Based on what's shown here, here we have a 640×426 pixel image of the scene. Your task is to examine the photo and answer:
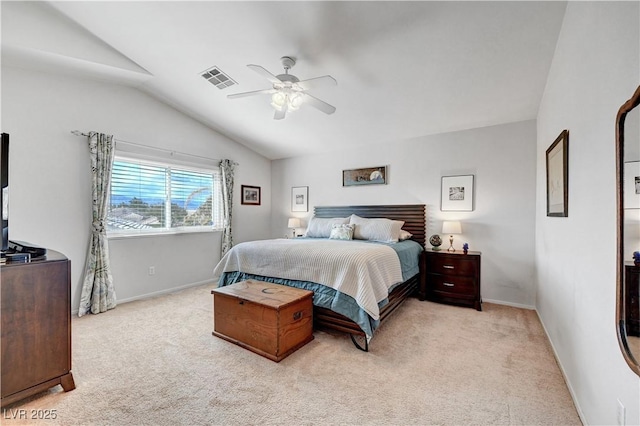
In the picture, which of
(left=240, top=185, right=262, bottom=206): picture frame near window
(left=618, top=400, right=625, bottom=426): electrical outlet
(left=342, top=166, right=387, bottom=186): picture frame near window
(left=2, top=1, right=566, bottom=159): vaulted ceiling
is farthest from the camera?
(left=240, top=185, right=262, bottom=206): picture frame near window

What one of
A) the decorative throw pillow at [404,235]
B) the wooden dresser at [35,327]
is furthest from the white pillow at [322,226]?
the wooden dresser at [35,327]

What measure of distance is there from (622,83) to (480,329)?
247cm

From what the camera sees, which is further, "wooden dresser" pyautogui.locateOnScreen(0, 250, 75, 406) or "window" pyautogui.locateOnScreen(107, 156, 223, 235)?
"window" pyautogui.locateOnScreen(107, 156, 223, 235)

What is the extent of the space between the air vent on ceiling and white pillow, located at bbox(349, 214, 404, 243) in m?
2.58

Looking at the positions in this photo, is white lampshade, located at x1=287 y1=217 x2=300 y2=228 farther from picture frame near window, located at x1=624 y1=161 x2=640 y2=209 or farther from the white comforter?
picture frame near window, located at x1=624 y1=161 x2=640 y2=209

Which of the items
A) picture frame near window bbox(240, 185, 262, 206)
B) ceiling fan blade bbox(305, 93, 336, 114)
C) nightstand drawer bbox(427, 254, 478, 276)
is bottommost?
nightstand drawer bbox(427, 254, 478, 276)

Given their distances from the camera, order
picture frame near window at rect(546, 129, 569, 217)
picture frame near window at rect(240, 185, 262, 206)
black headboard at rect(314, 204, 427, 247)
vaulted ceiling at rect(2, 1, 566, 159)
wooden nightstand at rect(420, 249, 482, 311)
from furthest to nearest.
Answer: picture frame near window at rect(240, 185, 262, 206) < black headboard at rect(314, 204, 427, 247) < wooden nightstand at rect(420, 249, 482, 311) < vaulted ceiling at rect(2, 1, 566, 159) < picture frame near window at rect(546, 129, 569, 217)

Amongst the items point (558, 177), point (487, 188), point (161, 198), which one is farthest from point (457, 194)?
point (161, 198)

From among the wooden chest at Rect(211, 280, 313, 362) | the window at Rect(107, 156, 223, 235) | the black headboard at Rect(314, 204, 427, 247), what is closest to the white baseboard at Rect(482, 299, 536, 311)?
the black headboard at Rect(314, 204, 427, 247)

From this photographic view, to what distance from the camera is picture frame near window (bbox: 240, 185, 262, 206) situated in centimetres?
541

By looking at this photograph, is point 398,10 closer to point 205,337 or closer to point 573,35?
point 573,35

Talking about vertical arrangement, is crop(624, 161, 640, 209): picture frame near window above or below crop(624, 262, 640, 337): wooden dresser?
above

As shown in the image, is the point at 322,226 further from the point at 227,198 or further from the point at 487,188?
the point at 487,188

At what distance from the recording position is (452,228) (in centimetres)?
381
